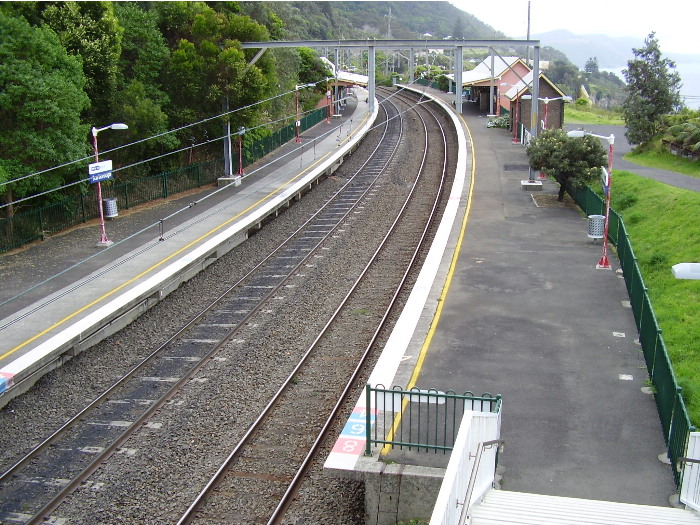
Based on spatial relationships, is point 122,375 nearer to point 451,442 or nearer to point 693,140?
point 451,442

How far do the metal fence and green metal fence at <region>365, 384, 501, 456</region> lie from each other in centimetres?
1683

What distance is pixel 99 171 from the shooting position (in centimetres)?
2273

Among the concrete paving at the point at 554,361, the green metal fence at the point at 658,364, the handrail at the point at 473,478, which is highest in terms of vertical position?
the handrail at the point at 473,478

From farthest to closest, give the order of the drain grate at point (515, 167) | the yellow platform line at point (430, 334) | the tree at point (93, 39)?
the drain grate at point (515, 167)
the tree at point (93, 39)
the yellow platform line at point (430, 334)

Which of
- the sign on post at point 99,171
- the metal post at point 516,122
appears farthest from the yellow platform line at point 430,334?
the metal post at point 516,122

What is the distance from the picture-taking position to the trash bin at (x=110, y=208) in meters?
27.2

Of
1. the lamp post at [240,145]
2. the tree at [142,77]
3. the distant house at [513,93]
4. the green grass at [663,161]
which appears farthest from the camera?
the distant house at [513,93]

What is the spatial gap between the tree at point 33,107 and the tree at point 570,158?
16.0m

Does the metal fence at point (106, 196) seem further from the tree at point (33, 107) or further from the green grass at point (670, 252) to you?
the green grass at point (670, 252)

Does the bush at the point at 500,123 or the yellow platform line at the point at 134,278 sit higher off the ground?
the bush at the point at 500,123

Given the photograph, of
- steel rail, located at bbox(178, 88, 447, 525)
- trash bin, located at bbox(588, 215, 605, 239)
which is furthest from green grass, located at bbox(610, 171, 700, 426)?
steel rail, located at bbox(178, 88, 447, 525)

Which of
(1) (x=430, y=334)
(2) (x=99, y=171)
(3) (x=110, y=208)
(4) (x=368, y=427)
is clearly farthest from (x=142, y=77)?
(4) (x=368, y=427)

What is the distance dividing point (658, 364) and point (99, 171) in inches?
668

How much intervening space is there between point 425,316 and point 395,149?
2748 cm
